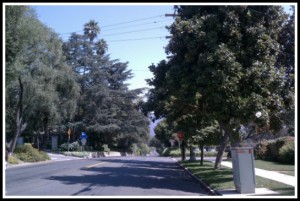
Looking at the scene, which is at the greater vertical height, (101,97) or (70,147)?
(101,97)

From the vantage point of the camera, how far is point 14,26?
80.5ft

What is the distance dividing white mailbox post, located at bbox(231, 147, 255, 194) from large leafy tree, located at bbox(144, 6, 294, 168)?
2.26 meters

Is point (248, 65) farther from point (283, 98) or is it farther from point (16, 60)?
point (16, 60)

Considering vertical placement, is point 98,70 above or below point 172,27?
above

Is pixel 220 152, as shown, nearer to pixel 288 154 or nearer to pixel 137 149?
pixel 288 154

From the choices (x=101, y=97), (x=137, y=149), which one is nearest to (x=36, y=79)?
(x=101, y=97)

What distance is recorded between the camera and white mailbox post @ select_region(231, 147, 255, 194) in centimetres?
1498

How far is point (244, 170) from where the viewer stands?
1522 centimetres

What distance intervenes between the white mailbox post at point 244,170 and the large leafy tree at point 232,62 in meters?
2.26

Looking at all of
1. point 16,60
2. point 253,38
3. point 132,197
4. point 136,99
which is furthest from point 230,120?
point 136,99

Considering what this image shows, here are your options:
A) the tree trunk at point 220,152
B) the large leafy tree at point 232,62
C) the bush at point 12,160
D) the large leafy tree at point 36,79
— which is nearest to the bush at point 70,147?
the large leafy tree at point 36,79

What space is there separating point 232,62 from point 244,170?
4.55 meters

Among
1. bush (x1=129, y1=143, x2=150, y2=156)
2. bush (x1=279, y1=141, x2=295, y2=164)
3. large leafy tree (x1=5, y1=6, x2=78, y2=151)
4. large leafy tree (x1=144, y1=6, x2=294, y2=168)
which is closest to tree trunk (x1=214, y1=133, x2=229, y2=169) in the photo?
large leafy tree (x1=144, y1=6, x2=294, y2=168)

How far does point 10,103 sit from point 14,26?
15.0 metres
